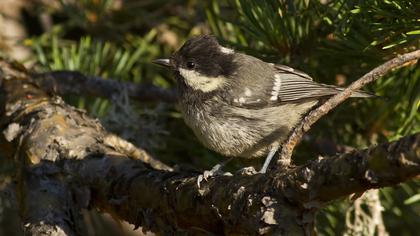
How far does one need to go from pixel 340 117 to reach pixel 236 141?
483 mm

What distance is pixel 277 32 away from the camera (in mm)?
2416

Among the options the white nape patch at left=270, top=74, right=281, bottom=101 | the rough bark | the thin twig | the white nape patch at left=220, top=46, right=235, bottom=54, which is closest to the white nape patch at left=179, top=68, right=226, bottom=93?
the white nape patch at left=220, top=46, right=235, bottom=54

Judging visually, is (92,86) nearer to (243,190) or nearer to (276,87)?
(276,87)

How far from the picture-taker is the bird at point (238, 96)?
8.63ft

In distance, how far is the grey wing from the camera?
2650mm

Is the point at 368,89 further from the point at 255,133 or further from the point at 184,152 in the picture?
the point at 184,152

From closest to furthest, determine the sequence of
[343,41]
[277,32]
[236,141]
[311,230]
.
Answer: [311,230] < [343,41] < [277,32] < [236,141]

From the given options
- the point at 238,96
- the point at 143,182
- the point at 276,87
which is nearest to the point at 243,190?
the point at 143,182

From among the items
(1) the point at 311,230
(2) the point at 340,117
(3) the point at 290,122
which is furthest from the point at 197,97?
(1) the point at 311,230

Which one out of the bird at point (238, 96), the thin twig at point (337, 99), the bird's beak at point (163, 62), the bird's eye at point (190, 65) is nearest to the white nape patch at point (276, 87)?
the bird at point (238, 96)

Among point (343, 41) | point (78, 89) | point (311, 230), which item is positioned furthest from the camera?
point (78, 89)

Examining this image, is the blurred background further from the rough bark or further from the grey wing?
the rough bark

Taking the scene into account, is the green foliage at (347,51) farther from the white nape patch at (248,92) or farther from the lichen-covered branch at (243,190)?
the lichen-covered branch at (243,190)

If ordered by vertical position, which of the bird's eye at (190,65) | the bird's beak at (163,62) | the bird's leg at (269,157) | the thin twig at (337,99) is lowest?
the bird's leg at (269,157)
